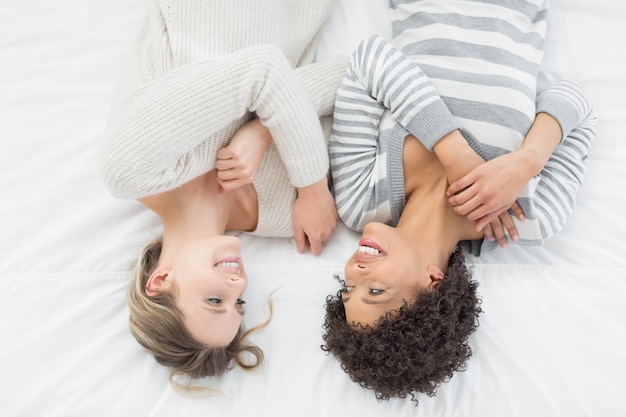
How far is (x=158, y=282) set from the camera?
42.2 inches

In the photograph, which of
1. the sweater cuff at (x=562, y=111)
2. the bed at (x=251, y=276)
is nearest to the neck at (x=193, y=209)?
the bed at (x=251, y=276)

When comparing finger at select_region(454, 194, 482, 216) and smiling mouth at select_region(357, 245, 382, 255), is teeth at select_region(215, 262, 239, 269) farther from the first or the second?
finger at select_region(454, 194, 482, 216)

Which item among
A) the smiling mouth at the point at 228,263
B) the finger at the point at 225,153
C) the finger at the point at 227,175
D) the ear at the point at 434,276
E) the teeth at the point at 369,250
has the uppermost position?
the finger at the point at 225,153

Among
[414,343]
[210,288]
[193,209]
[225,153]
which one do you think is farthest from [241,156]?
[414,343]

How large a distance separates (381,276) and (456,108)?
0.39 meters

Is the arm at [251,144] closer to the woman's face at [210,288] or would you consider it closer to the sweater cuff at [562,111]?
the woman's face at [210,288]

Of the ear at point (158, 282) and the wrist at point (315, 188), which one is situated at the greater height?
the wrist at point (315, 188)

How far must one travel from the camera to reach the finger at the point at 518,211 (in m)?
1.14

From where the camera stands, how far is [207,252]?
107 centimetres

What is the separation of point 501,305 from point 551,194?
25 centimetres

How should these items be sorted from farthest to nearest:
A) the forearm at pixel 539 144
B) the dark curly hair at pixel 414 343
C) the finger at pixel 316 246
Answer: the finger at pixel 316 246, the forearm at pixel 539 144, the dark curly hair at pixel 414 343

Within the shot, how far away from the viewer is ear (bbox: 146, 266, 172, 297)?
1.07m

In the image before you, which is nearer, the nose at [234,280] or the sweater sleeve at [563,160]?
the nose at [234,280]

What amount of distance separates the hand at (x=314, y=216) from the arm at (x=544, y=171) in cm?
26
